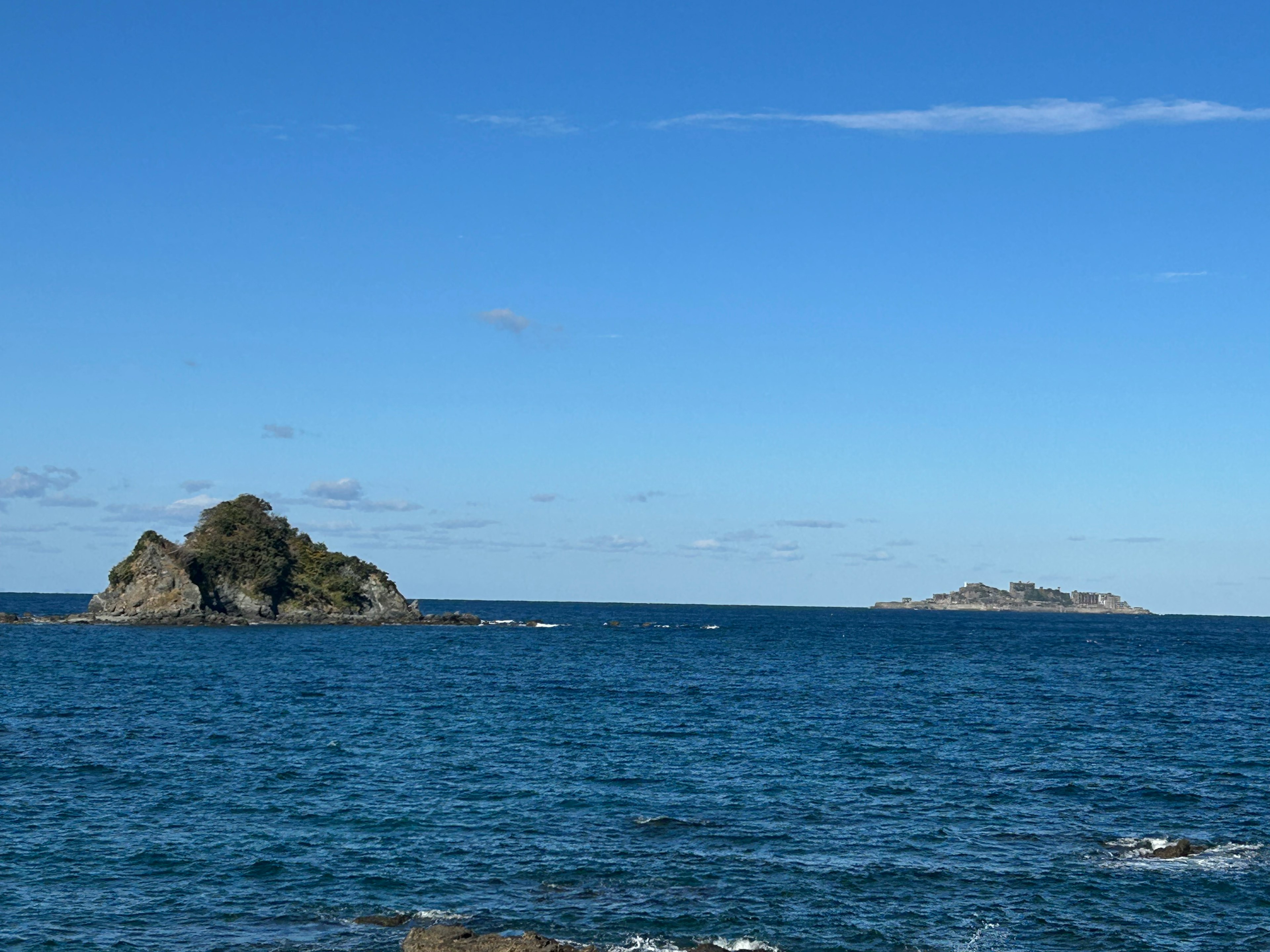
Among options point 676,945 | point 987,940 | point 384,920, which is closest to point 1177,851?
point 987,940

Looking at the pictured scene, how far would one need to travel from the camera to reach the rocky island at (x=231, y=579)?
16500 centimetres

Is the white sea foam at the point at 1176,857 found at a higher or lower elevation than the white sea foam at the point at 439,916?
higher

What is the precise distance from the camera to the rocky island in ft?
541

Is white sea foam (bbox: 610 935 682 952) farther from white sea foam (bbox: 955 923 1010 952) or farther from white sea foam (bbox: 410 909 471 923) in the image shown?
white sea foam (bbox: 955 923 1010 952)

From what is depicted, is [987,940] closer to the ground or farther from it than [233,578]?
closer to the ground

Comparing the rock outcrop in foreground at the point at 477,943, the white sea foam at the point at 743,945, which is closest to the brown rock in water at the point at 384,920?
the rock outcrop in foreground at the point at 477,943

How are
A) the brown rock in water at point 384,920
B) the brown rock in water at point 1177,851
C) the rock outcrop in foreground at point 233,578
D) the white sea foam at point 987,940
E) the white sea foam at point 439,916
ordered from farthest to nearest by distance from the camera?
the rock outcrop in foreground at point 233,578 < the brown rock in water at point 1177,851 < the white sea foam at point 439,916 < the brown rock in water at point 384,920 < the white sea foam at point 987,940

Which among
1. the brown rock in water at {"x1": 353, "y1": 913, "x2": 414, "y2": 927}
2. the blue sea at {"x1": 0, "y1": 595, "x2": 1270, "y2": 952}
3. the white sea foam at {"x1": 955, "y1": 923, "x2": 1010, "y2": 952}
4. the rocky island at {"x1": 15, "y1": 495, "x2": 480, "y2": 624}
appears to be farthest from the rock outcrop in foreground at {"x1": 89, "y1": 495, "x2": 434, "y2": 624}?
the white sea foam at {"x1": 955, "y1": 923, "x2": 1010, "y2": 952}

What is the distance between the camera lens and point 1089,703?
287 feet

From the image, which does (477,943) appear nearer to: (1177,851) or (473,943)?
(473,943)

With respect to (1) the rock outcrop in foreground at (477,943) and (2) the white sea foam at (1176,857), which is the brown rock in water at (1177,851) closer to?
(2) the white sea foam at (1176,857)

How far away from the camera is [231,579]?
171875 mm

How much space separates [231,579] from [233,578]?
261 mm

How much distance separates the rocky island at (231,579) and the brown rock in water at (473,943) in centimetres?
14871
